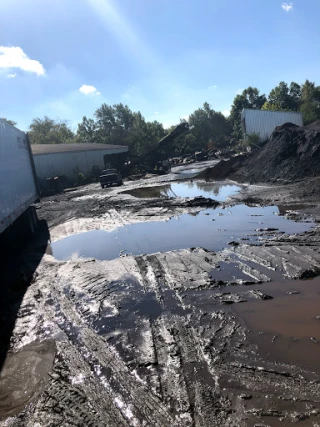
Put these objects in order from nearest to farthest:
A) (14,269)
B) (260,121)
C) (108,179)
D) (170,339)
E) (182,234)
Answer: (170,339) < (14,269) < (182,234) < (108,179) < (260,121)

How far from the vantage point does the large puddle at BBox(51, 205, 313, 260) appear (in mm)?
9203

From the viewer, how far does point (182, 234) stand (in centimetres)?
1043

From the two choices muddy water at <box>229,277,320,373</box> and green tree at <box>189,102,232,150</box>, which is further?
green tree at <box>189,102,232,150</box>

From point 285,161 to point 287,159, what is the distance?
25 cm

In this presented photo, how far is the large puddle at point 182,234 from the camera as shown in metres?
9.20

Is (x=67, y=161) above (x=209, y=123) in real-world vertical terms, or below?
below

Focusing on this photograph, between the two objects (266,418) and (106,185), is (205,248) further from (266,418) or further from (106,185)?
(106,185)

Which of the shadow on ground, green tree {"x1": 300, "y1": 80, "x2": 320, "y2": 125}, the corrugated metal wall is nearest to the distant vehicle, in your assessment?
the corrugated metal wall

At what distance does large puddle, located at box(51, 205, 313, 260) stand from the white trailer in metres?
1.87

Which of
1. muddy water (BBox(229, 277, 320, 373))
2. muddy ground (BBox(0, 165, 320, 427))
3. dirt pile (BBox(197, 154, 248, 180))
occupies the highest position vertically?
dirt pile (BBox(197, 154, 248, 180))

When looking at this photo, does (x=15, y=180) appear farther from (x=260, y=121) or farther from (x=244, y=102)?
(x=244, y=102)

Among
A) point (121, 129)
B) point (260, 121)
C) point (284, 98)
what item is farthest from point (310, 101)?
point (121, 129)

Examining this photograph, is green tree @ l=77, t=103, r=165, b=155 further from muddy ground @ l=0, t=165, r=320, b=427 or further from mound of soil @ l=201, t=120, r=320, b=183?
muddy ground @ l=0, t=165, r=320, b=427

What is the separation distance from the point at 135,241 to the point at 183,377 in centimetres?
667
